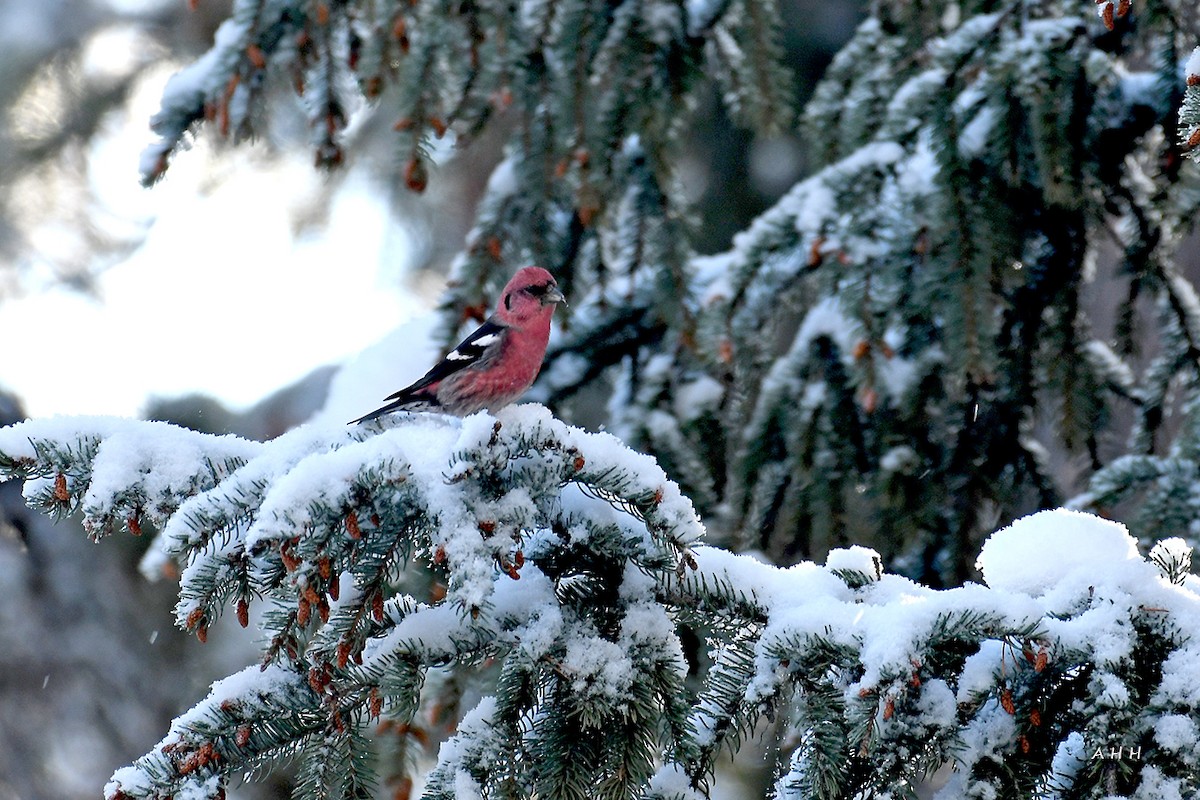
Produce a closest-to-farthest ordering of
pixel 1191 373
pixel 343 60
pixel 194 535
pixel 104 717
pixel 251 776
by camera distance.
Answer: pixel 194 535 → pixel 251 776 → pixel 1191 373 → pixel 343 60 → pixel 104 717

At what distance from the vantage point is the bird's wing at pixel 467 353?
100 inches

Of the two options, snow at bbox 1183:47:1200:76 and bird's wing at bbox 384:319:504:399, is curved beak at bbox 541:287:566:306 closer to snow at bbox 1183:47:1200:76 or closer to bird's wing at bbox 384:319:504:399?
bird's wing at bbox 384:319:504:399

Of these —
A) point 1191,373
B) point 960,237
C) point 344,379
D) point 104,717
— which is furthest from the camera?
point 104,717

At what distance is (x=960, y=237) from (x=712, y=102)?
3.83 m

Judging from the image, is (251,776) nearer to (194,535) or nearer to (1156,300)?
(194,535)

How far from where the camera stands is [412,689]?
1354 mm

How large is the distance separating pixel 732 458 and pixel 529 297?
2.40ft

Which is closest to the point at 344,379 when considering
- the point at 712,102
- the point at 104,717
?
the point at 104,717

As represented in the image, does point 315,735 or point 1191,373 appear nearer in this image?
point 315,735

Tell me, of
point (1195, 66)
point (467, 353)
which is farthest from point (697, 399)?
point (1195, 66)

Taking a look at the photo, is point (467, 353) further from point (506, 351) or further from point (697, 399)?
point (697, 399)

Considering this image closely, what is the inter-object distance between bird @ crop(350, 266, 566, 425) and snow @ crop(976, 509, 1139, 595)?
131 centimetres

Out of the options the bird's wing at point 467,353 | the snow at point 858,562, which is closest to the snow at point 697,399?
the bird's wing at point 467,353

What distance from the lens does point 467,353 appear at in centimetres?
260
